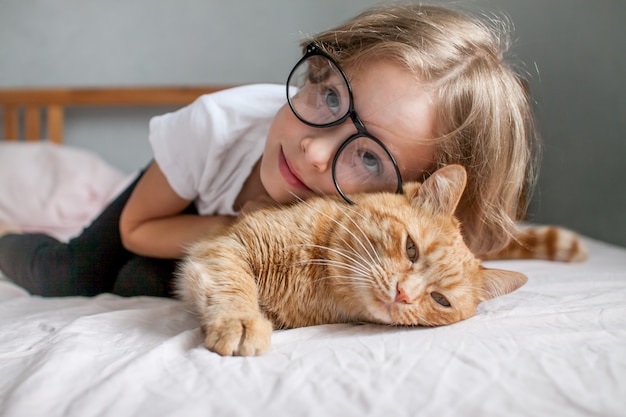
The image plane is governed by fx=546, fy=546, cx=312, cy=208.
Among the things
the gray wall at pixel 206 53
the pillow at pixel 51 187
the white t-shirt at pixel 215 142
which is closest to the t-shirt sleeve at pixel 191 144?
the white t-shirt at pixel 215 142

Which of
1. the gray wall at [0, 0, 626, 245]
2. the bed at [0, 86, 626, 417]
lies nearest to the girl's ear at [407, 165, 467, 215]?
the bed at [0, 86, 626, 417]

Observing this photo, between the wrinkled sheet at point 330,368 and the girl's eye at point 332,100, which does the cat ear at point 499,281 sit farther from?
the girl's eye at point 332,100

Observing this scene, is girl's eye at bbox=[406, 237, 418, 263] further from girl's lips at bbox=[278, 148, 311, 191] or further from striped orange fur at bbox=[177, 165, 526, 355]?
girl's lips at bbox=[278, 148, 311, 191]

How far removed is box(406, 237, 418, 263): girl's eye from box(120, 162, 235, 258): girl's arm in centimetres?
53

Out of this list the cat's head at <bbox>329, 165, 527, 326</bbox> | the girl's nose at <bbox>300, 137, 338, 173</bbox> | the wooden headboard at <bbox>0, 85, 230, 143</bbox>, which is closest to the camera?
the cat's head at <bbox>329, 165, 527, 326</bbox>

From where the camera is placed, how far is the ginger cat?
888mm

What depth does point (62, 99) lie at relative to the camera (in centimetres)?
269

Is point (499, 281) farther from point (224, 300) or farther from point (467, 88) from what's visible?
point (224, 300)

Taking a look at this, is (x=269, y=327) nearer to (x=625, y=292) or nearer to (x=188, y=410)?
(x=188, y=410)

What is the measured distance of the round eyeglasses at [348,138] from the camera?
1.00 meters

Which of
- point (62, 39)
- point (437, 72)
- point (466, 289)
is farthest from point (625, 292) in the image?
point (62, 39)

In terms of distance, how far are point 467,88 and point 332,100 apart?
10.4 inches

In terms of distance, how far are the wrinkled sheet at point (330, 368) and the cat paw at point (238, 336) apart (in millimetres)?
17

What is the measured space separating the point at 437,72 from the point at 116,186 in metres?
1.91
